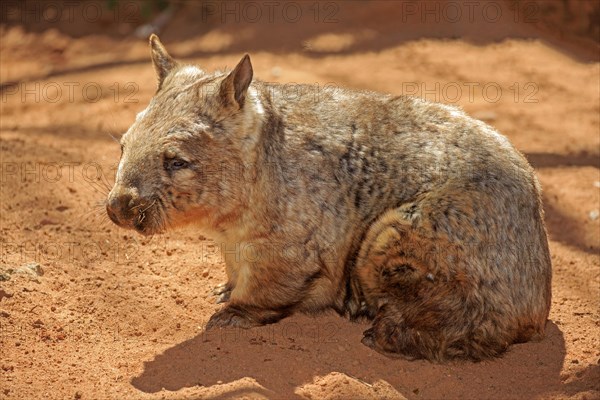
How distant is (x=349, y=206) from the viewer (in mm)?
4680

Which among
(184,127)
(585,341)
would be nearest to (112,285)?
(184,127)

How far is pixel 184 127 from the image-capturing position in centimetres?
425

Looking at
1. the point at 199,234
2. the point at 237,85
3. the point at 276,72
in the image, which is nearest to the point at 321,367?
the point at 237,85

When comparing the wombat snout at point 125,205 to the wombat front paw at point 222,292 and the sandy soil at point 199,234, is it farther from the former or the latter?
the wombat front paw at point 222,292

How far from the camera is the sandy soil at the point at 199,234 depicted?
425 cm

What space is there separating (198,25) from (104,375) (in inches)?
227

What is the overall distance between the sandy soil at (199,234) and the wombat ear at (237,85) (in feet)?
4.30

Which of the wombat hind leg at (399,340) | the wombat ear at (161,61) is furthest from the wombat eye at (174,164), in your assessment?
the wombat hind leg at (399,340)

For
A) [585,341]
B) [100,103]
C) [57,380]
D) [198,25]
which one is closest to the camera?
[57,380]

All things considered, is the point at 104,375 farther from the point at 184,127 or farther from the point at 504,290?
the point at 504,290

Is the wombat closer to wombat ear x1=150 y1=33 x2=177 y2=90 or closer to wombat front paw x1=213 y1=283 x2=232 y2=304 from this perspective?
wombat ear x1=150 y1=33 x2=177 y2=90

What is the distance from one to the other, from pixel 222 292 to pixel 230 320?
17.7 inches

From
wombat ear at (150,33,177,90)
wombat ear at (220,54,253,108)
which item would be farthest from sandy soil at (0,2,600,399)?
wombat ear at (220,54,253,108)

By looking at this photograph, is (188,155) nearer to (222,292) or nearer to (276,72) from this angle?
(222,292)
